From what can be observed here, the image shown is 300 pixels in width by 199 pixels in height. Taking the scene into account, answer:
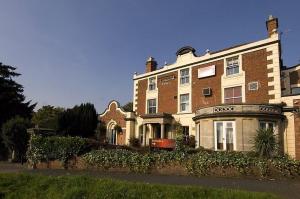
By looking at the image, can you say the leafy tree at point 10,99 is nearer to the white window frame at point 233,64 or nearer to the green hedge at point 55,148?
the green hedge at point 55,148

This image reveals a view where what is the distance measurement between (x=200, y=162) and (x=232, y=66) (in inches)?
579

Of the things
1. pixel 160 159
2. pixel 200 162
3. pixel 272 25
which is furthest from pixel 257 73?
pixel 160 159

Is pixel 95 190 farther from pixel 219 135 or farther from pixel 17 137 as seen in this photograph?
pixel 17 137

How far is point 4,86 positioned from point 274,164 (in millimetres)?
33455

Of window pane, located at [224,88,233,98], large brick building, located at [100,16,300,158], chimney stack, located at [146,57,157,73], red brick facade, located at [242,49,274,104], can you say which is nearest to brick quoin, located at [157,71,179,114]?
large brick building, located at [100,16,300,158]

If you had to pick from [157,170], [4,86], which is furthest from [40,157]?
[4,86]

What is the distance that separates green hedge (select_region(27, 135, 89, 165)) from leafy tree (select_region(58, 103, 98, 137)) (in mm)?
14758

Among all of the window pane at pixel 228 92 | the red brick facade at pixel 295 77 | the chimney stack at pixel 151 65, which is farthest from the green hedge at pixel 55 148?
the red brick facade at pixel 295 77

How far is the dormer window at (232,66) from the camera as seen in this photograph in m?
26.0

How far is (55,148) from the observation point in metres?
18.0

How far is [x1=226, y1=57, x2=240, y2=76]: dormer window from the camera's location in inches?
1025

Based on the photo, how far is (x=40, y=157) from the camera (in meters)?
18.2

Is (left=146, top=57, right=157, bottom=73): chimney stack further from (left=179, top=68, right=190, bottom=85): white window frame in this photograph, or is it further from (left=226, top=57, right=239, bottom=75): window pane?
(left=226, top=57, right=239, bottom=75): window pane

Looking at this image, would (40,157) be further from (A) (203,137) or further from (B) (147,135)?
(B) (147,135)
